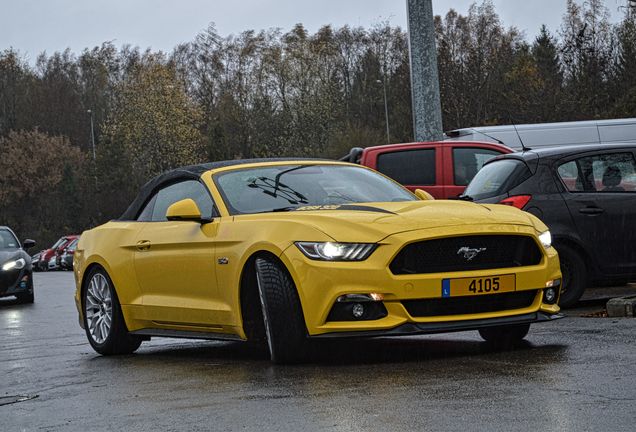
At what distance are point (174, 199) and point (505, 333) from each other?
2910 mm

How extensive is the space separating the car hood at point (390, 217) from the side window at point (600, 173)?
3.71 metres

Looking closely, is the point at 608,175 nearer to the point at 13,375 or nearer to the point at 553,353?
the point at 553,353

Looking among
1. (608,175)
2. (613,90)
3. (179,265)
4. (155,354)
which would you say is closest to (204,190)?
(179,265)

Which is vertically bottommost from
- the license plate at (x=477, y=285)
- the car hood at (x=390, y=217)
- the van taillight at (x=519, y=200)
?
the license plate at (x=477, y=285)

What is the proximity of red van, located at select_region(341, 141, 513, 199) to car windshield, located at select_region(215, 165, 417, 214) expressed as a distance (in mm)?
7539

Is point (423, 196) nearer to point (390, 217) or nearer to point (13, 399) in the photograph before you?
point (390, 217)

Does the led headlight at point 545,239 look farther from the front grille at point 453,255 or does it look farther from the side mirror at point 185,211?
the side mirror at point 185,211

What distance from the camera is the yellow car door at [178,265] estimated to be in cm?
941

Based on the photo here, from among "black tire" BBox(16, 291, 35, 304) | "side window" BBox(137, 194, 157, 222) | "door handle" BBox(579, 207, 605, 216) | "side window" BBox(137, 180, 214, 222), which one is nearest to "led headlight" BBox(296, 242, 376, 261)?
"side window" BBox(137, 180, 214, 222)

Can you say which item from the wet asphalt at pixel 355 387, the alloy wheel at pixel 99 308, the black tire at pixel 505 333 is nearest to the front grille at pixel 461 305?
the wet asphalt at pixel 355 387

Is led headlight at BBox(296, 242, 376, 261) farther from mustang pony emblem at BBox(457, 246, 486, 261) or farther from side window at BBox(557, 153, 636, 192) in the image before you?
side window at BBox(557, 153, 636, 192)

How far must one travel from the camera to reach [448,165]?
17719 millimetres

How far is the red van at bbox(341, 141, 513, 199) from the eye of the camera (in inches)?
698

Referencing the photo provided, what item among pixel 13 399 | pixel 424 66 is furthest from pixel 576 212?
pixel 13 399
